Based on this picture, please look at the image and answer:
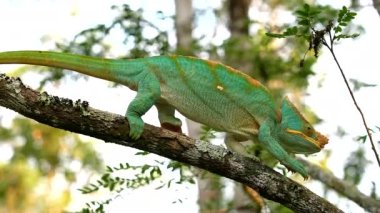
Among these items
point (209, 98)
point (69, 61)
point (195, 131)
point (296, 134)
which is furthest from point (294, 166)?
point (195, 131)

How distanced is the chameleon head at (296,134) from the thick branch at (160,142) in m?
0.39

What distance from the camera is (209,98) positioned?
10.2 feet

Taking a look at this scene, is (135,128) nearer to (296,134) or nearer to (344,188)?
(296,134)

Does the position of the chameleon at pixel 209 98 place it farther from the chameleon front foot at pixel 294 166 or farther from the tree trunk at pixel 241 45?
the tree trunk at pixel 241 45

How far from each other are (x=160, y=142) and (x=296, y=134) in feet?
2.82

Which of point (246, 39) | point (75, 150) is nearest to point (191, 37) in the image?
point (246, 39)

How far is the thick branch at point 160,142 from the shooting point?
246 centimetres

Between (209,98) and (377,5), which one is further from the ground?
(377,5)

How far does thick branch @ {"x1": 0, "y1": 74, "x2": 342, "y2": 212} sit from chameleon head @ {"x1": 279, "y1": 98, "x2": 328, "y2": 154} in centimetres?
39

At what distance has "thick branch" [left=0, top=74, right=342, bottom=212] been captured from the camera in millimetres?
2461

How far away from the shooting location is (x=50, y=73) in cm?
512

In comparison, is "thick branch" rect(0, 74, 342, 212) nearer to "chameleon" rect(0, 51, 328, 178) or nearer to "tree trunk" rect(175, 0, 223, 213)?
"chameleon" rect(0, 51, 328, 178)

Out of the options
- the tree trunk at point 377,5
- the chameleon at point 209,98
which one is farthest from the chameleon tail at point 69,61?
the tree trunk at point 377,5

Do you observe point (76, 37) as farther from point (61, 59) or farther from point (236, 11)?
point (61, 59)
